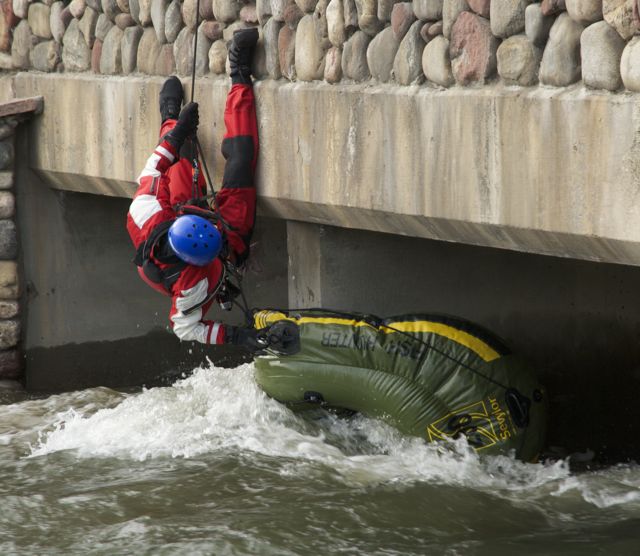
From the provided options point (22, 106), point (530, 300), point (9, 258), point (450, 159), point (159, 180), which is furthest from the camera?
point (9, 258)

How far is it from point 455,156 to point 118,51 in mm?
3188

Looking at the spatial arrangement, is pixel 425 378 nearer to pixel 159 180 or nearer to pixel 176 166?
pixel 159 180

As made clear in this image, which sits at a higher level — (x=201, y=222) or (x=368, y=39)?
(x=368, y=39)

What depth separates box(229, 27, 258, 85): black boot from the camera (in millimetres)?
6008

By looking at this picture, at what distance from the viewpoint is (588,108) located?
13.4 ft

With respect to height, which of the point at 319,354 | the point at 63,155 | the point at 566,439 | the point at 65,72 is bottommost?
the point at 566,439

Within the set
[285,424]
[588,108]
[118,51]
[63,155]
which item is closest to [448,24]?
[588,108]

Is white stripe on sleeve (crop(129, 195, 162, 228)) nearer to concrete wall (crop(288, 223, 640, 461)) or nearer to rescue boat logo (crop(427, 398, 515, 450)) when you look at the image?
concrete wall (crop(288, 223, 640, 461))

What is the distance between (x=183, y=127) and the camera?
20.8 ft

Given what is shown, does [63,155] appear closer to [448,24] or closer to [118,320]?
[118,320]

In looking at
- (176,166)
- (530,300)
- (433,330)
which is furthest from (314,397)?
(530,300)

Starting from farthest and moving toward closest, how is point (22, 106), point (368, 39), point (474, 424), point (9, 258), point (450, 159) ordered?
point (9, 258)
point (22, 106)
point (474, 424)
point (368, 39)
point (450, 159)

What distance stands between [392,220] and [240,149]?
1.07m

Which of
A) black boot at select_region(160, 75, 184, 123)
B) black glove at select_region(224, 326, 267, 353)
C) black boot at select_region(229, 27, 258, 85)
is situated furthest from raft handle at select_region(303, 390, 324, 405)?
black boot at select_region(160, 75, 184, 123)
